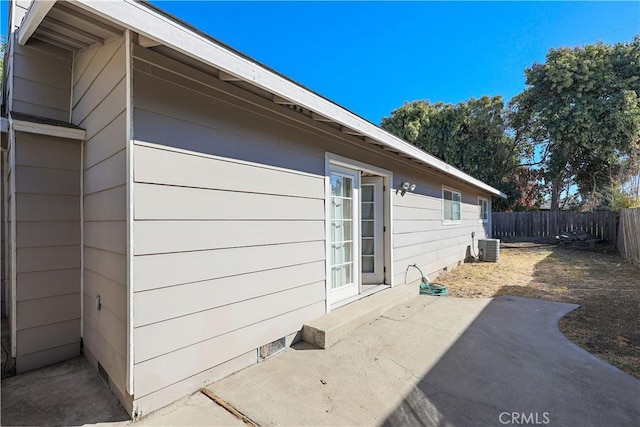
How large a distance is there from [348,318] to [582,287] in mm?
5286

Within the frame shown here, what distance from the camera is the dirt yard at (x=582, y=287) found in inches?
130

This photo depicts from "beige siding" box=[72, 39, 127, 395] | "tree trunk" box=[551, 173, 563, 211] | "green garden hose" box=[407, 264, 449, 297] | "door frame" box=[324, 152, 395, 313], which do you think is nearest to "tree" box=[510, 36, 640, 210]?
"tree trunk" box=[551, 173, 563, 211]

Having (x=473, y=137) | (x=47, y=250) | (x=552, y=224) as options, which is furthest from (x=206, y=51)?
(x=473, y=137)

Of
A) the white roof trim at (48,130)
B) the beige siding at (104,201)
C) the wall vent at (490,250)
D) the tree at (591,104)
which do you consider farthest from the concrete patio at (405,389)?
the tree at (591,104)

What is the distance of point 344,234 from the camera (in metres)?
4.19

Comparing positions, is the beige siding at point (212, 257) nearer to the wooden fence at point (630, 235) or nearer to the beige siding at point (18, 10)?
the beige siding at point (18, 10)

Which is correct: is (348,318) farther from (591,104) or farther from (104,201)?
(591,104)

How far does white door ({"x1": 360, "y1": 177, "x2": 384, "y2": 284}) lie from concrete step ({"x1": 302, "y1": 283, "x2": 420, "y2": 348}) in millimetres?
417

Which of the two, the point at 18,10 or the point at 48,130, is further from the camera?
the point at 18,10

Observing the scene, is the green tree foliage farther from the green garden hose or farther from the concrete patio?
the concrete patio

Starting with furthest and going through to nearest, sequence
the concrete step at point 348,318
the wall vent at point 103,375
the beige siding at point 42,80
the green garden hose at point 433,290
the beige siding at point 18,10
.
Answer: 1. the green garden hose at point 433,290
2. the concrete step at point 348,318
3. the beige siding at point 18,10
4. the beige siding at point 42,80
5. the wall vent at point 103,375

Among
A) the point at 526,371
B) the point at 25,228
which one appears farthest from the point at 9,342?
the point at 526,371

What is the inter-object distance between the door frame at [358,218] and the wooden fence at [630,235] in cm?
767

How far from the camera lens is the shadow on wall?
2.05m
